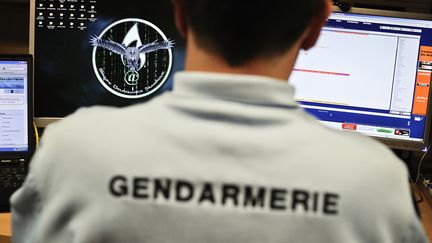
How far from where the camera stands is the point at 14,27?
156 cm

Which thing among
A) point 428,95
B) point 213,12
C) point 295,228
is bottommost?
point 295,228

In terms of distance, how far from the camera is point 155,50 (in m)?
1.48

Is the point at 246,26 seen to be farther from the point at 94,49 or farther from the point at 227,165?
the point at 94,49

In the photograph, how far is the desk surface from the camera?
1.14 meters

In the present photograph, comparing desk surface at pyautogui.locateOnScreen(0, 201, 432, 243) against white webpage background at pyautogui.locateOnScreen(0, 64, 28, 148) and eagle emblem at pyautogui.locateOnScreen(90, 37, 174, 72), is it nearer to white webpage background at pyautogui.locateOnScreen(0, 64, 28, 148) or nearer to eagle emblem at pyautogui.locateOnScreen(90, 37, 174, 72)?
white webpage background at pyautogui.locateOnScreen(0, 64, 28, 148)

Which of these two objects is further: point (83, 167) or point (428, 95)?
point (428, 95)

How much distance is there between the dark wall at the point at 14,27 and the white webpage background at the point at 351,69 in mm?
785

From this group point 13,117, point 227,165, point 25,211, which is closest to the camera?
point 227,165

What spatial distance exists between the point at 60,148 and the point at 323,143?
11.6 inches

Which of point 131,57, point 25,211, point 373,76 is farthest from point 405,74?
point 25,211

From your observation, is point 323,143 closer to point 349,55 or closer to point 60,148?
point 60,148

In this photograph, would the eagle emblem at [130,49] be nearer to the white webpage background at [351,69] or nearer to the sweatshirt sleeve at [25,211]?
the white webpage background at [351,69]

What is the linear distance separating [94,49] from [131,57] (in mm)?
101

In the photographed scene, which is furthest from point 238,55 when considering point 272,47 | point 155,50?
point 155,50
